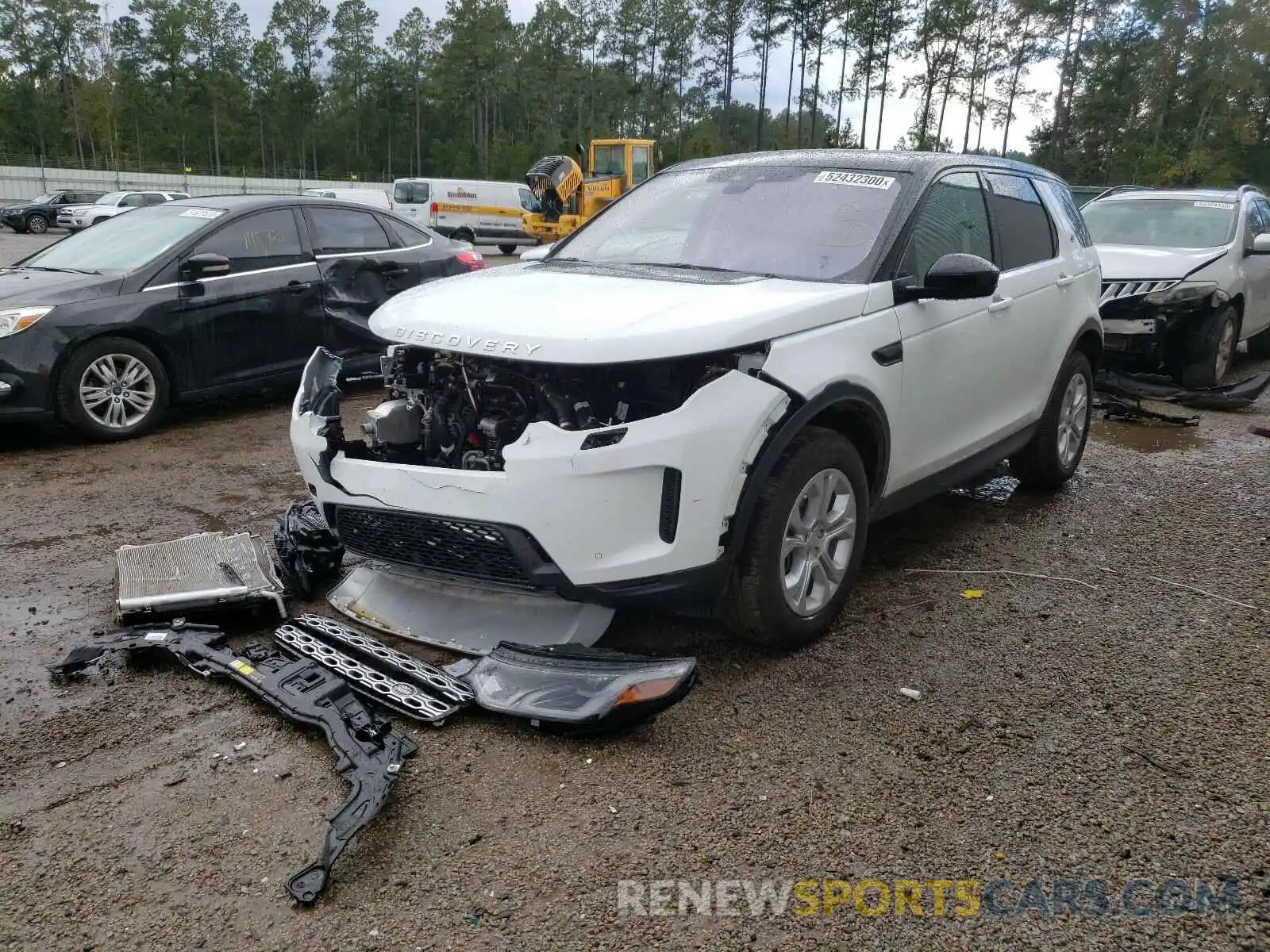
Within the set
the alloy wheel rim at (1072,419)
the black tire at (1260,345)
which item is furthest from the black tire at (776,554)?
the black tire at (1260,345)

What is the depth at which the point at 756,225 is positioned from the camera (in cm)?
406

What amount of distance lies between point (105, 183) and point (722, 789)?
5886 cm

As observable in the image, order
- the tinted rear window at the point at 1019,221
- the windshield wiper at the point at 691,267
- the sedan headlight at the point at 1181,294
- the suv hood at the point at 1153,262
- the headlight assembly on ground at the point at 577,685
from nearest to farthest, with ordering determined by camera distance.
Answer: the headlight assembly on ground at the point at 577,685, the windshield wiper at the point at 691,267, the tinted rear window at the point at 1019,221, the sedan headlight at the point at 1181,294, the suv hood at the point at 1153,262

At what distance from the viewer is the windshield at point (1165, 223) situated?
9.02 meters

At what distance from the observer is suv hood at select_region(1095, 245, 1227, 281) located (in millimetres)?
8234

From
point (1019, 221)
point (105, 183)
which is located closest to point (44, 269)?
point (1019, 221)

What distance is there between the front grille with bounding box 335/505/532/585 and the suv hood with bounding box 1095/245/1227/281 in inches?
273

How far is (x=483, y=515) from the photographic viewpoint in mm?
3008

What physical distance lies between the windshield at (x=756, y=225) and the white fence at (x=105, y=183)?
46836 millimetres

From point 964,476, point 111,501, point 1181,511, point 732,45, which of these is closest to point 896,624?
point 964,476

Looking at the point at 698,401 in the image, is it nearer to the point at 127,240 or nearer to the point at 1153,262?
the point at 127,240

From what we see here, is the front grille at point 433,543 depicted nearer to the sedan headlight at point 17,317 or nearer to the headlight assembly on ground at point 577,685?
the headlight assembly on ground at point 577,685

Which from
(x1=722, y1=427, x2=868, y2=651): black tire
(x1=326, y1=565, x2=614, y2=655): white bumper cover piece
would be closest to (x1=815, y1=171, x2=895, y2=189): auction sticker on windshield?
(x1=722, y1=427, x2=868, y2=651): black tire

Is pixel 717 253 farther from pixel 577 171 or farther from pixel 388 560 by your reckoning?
pixel 577 171
